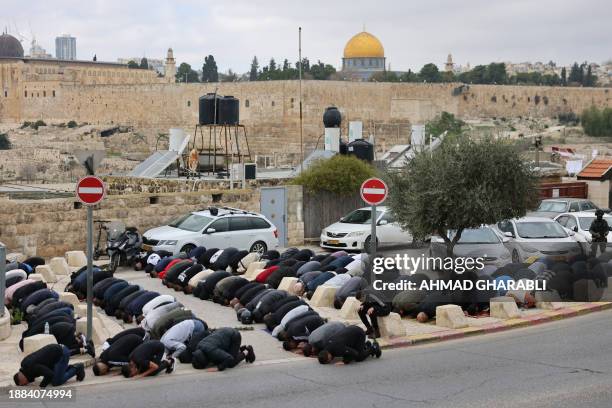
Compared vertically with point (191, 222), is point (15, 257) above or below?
below

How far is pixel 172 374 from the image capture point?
874 centimetres

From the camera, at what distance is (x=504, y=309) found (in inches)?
450

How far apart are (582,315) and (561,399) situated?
14.4ft

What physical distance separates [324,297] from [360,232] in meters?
5.74

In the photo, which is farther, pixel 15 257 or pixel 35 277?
pixel 15 257

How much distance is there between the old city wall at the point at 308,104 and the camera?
6956cm

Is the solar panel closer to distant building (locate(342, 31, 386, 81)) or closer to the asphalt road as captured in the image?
the asphalt road

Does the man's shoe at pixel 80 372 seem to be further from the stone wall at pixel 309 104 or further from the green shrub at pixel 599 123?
the green shrub at pixel 599 123

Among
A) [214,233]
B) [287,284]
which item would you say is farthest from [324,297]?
[214,233]

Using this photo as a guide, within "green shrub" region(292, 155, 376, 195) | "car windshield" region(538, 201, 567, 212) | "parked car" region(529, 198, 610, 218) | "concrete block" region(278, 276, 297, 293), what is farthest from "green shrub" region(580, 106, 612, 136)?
"concrete block" region(278, 276, 297, 293)

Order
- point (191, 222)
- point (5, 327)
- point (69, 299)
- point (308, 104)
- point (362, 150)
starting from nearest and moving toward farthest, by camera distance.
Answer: point (5, 327) < point (69, 299) < point (191, 222) < point (362, 150) < point (308, 104)

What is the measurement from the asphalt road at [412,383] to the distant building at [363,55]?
88.2m

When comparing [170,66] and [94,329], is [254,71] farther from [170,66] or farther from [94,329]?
[94,329]

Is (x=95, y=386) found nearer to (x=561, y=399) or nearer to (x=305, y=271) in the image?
(x=561, y=399)
